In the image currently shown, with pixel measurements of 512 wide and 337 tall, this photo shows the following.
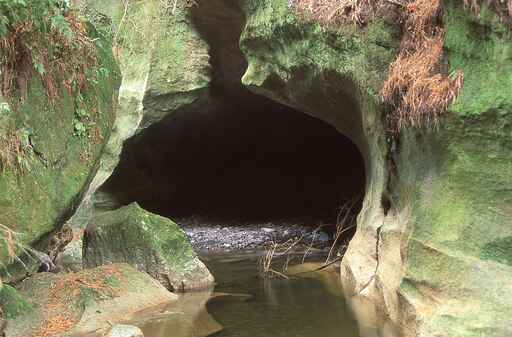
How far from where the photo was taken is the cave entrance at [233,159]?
12617mm

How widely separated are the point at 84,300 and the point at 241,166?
11.6m

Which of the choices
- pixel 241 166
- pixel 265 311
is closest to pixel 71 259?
pixel 265 311

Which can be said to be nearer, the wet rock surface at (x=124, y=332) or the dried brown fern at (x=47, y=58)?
the wet rock surface at (x=124, y=332)

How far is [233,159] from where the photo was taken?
17484mm

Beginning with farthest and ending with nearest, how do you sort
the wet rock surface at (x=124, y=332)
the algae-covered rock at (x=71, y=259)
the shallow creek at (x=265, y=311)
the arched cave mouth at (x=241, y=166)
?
the arched cave mouth at (x=241, y=166) < the algae-covered rock at (x=71, y=259) < the shallow creek at (x=265, y=311) < the wet rock surface at (x=124, y=332)

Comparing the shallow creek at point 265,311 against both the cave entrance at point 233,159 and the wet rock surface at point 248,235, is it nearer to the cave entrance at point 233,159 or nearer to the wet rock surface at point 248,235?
the wet rock surface at point 248,235

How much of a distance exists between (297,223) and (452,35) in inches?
334

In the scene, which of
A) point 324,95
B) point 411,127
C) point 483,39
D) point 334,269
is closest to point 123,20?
point 324,95

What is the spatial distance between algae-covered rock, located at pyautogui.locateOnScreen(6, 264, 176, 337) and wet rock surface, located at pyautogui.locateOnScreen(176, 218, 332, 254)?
4.48 metres

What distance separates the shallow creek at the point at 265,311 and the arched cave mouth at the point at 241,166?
5.09m

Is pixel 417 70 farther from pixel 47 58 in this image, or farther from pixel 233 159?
pixel 233 159

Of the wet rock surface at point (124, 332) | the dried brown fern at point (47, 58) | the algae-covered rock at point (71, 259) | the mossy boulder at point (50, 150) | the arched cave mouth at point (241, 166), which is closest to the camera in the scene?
the wet rock surface at point (124, 332)

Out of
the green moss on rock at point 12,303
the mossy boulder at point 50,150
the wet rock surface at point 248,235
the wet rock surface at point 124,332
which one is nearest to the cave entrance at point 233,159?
the wet rock surface at point 248,235

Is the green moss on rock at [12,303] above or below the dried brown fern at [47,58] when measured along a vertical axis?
below
